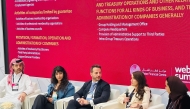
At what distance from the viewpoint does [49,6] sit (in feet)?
21.8

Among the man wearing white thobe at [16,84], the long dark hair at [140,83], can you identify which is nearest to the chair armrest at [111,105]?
the long dark hair at [140,83]

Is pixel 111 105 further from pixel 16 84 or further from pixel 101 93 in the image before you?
pixel 16 84

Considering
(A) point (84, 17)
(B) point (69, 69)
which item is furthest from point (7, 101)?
(A) point (84, 17)

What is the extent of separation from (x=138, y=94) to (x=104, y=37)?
1.38m

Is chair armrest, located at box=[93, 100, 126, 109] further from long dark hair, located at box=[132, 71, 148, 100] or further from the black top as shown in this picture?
the black top

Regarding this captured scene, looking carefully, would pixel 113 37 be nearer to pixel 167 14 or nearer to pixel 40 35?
pixel 167 14

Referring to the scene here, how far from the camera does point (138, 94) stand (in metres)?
4.93

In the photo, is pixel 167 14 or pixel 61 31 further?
pixel 61 31

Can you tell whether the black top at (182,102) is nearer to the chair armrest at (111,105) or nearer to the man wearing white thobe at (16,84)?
the chair armrest at (111,105)

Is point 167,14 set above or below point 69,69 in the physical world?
above

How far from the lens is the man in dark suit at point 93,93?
5.25 meters

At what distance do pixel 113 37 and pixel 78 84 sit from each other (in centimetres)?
121

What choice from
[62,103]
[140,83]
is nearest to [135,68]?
[140,83]

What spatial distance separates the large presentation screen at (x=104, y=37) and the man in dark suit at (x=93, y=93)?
18.9 inches
